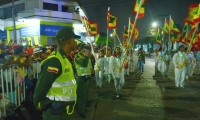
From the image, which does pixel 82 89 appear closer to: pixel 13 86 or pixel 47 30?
pixel 13 86

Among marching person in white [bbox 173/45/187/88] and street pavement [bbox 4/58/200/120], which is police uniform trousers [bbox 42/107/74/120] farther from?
marching person in white [bbox 173/45/187/88]

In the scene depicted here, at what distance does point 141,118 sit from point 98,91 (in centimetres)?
340

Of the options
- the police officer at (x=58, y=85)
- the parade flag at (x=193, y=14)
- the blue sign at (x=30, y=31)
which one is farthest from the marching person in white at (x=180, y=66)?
the blue sign at (x=30, y=31)

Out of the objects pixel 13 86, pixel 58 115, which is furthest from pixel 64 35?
pixel 13 86

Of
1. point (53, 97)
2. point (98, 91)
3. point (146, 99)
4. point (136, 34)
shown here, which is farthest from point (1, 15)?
point (53, 97)

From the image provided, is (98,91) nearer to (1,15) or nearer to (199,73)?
(199,73)

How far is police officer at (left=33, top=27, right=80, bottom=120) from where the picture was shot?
7.65ft

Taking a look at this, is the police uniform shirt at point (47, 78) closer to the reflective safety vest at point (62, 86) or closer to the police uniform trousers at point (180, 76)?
the reflective safety vest at point (62, 86)

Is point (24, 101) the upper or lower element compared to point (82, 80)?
lower

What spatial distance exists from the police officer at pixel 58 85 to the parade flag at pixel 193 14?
29.7 ft

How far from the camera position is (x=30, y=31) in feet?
76.0

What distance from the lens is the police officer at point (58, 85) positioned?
7.65ft

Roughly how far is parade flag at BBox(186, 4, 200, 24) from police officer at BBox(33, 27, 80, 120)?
9.06 metres

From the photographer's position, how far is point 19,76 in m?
5.62
